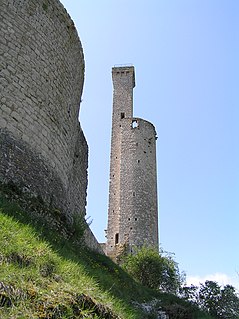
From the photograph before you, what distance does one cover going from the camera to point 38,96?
8.24m

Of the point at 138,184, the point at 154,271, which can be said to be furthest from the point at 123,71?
the point at 154,271

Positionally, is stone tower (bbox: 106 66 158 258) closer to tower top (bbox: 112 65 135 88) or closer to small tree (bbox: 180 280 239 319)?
tower top (bbox: 112 65 135 88)

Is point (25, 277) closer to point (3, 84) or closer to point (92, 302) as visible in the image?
point (92, 302)

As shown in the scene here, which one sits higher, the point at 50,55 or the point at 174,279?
the point at 50,55

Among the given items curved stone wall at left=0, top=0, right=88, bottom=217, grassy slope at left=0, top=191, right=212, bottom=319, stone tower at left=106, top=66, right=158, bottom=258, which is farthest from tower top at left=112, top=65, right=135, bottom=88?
grassy slope at left=0, top=191, right=212, bottom=319

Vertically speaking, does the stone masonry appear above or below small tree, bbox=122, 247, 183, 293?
above

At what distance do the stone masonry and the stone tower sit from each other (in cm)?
1835

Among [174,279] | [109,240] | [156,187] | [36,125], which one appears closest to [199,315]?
[36,125]

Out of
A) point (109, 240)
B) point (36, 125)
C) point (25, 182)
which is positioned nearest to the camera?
point (25, 182)

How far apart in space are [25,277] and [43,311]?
1.70ft

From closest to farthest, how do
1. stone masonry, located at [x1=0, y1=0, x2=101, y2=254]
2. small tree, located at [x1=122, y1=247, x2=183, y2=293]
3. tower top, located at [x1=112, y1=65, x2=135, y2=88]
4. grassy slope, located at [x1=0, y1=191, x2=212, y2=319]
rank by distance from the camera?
1. grassy slope, located at [x1=0, y1=191, x2=212, y2=319]
2. stone masonry, located at [x1=0, y1=0, x2=101, y2=254]
3. small tree, located at [x1=122, y1=247, x2=183, y2=293]
4. tower top, located at [x1=112, y1=65, x2=135, y2=88]

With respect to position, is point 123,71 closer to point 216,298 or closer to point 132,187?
point 132,187

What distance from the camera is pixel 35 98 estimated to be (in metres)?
8.13

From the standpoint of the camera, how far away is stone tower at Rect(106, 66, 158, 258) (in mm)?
27453
